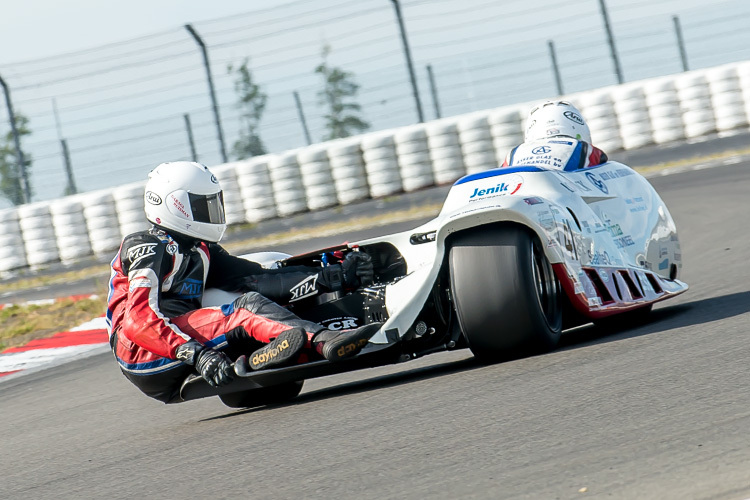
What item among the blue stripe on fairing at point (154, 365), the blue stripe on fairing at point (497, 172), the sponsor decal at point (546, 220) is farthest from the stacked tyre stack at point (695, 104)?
the blue stripe on fairing at point (154, 365)

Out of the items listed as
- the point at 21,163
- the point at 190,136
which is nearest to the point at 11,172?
the point at 21,163

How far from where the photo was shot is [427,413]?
445cm

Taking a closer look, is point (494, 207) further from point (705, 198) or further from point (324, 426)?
point (705, 198)

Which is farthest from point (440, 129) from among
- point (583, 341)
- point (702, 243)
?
point (583, 341)

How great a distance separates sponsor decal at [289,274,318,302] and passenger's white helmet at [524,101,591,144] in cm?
196

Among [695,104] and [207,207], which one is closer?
[207,207]

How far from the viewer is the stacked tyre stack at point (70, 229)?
16984mm

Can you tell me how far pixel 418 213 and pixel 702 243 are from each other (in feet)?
17.7

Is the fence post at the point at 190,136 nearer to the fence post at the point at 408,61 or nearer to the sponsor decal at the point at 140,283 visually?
the fence post at the point at 408,61

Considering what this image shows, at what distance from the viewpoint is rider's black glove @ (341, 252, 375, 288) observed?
570 cm

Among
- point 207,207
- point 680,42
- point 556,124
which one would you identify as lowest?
point 207,207

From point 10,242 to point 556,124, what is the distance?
12.1 metres

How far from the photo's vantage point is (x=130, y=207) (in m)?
16.8

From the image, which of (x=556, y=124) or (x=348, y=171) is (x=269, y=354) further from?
(x=348, y=171)
